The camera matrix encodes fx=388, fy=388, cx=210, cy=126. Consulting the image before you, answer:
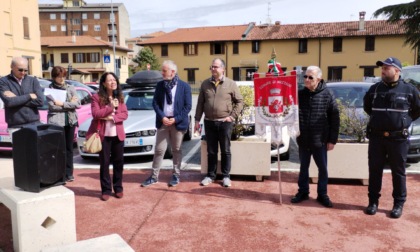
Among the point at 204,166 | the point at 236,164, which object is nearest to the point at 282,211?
the point at 236,164

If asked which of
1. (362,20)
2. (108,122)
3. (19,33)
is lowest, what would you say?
(108,122)

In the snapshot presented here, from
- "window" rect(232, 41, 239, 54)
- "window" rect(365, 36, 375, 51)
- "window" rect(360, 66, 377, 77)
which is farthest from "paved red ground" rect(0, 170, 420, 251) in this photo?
"window" rect(232, 41, 239, 54)

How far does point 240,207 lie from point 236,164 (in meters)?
1.24

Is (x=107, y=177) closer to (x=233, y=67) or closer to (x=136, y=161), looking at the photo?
(x=136, y=161)

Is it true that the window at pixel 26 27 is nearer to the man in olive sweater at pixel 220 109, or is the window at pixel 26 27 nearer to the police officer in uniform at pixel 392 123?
the man in olive sweater at pixel 220 109

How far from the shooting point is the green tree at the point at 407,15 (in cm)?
2102

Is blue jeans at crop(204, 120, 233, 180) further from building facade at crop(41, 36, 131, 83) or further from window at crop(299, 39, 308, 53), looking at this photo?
building facade at crop(41, 36, 131, 83)

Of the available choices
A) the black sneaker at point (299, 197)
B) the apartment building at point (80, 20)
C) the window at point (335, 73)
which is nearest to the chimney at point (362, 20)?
the window at point (335, 73)

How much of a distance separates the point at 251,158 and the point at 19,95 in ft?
11.5

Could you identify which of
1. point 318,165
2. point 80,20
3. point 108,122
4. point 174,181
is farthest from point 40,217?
point 80,20

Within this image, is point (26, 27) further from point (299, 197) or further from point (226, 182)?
point (299, 197)

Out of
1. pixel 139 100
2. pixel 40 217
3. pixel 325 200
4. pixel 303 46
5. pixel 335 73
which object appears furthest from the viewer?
pixel 303 46

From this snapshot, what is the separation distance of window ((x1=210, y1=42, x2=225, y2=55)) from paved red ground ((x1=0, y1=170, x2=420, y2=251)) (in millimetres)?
43433

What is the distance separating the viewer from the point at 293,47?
149 ft
